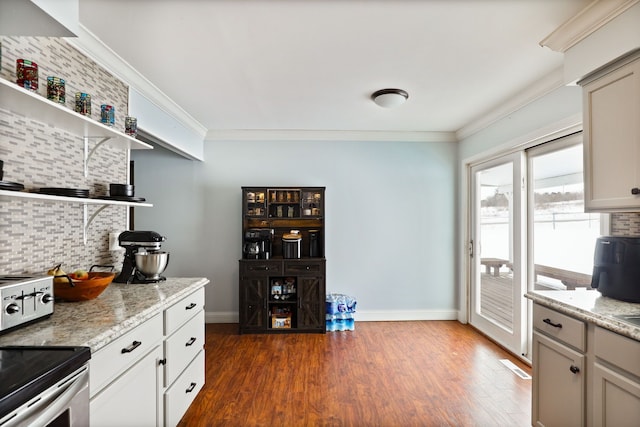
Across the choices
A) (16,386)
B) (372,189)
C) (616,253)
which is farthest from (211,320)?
(616,253)

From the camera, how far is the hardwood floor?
7.34 feet

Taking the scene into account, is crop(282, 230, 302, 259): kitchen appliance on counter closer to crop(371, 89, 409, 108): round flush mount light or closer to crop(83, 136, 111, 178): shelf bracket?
crop(371, 89, 409, 108): round flush mount light

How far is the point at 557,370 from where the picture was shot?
1.77 m

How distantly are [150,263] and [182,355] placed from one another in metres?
0.67

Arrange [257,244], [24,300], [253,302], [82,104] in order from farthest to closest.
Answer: [257,244] < [253,302] < [82,104] < [24,300]

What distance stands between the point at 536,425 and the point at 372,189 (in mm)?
2922

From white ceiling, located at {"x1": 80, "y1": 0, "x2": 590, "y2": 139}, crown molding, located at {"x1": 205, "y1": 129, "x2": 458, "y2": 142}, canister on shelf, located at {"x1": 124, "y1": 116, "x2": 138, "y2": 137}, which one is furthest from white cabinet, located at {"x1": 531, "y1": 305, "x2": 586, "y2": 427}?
canister on shelf, located at {"x1": 124, "y1": 116, "x2": 138, "y2": 137}

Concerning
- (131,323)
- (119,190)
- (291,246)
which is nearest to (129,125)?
(119,190)

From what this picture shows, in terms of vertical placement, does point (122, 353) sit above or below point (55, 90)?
below

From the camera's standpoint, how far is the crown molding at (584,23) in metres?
1.61

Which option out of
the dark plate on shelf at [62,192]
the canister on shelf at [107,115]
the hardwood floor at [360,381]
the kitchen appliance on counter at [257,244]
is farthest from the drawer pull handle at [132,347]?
the kitchen appliance on counter at [257,244]

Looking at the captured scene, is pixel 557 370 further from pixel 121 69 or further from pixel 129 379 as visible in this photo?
pixel 121 69

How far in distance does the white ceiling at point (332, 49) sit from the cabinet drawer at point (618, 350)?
1693 millimetres

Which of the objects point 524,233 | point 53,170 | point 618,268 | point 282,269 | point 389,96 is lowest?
point 282,269
